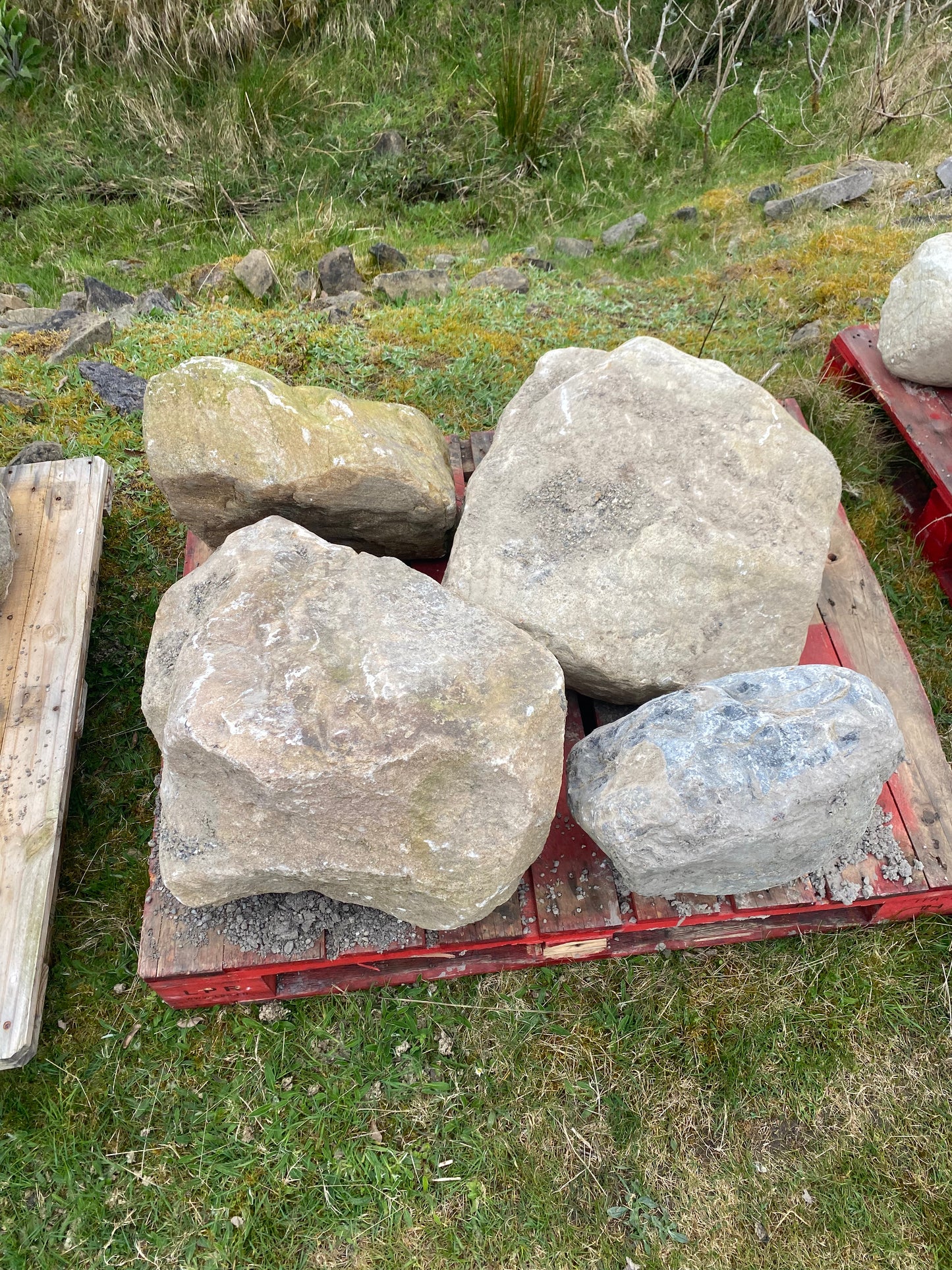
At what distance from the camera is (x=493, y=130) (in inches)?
237

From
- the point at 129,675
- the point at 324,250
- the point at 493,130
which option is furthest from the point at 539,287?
the point at 129,675

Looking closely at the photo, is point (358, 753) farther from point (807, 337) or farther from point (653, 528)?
point (807, 337)

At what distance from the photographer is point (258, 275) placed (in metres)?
4.87

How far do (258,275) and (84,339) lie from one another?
1236 millimetres

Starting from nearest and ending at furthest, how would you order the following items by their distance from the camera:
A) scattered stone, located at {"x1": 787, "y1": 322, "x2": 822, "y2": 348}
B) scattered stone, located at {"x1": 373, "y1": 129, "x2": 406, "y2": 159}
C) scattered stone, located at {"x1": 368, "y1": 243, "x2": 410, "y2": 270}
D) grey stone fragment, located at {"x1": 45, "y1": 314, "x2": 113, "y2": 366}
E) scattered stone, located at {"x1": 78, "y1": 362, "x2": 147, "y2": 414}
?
1. scattered stone, located at {"x1": 78, "y1": 362, "x2": 147, "y2": 414}
2. grey stone fragment, located at {"x1": 45, "y1": 314, "x2": 113, "y2": 366}
3. scattered stone, located at {"x1": 787, "y1": 322, "x2": 822, "y2": 348}
4. scattered stone, located at {"x1": 368, "y1": 243, "x2": 410, "y2": 270}
5. scattered stone, located at {"x1": 373, "y1": 129, "x2": 406, "y2": 159}

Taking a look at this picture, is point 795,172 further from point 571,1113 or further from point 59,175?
point 571,1113

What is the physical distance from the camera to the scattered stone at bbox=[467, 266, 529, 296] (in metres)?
4.80

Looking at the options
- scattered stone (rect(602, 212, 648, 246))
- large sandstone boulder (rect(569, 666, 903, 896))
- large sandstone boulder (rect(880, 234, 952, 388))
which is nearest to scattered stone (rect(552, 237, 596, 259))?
scattered stone (rect(602, 212, 648, 246))

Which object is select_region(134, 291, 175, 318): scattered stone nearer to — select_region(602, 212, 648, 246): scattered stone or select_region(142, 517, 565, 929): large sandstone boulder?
select_region(602, 212, 648, 246): scattered stone

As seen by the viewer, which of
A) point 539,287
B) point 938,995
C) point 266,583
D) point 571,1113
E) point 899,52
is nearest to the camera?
point 266,583

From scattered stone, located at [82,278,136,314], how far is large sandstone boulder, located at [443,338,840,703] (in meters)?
3.40

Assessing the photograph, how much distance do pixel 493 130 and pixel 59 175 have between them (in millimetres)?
3290

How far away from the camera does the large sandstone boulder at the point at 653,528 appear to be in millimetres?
2281

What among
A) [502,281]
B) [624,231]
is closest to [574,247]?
[624,231]
